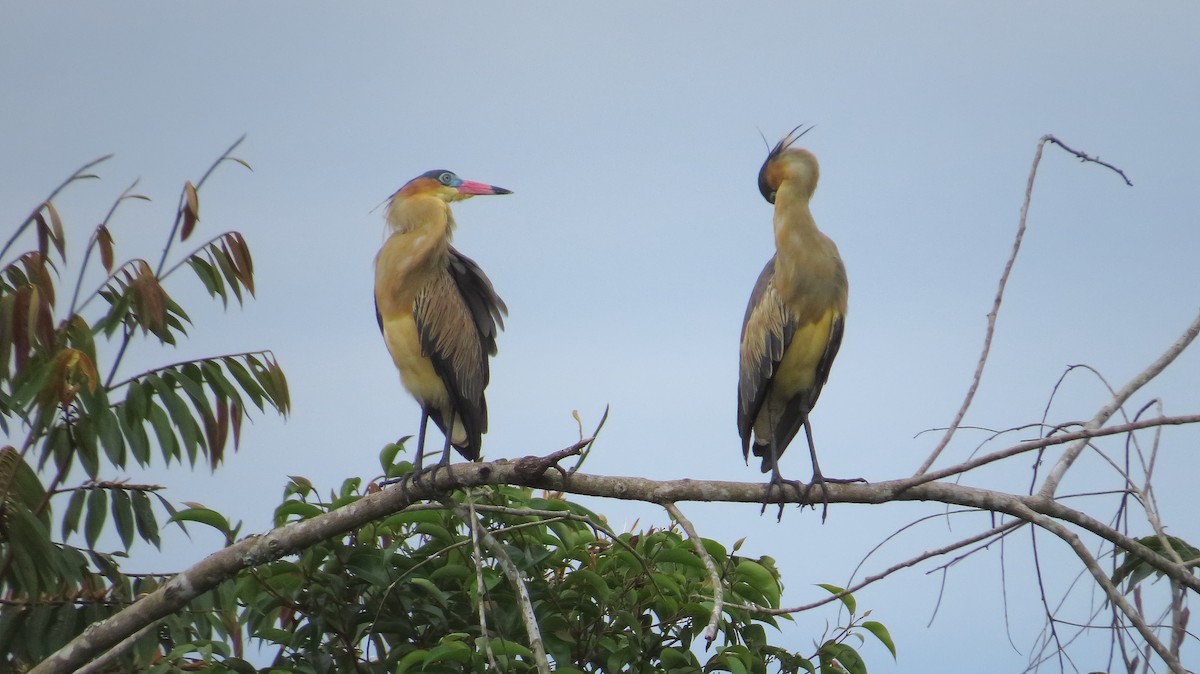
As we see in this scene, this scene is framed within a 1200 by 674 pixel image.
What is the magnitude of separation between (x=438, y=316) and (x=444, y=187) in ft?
1.74

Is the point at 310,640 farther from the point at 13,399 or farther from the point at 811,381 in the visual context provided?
the point at 811,381

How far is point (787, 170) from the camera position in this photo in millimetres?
3812

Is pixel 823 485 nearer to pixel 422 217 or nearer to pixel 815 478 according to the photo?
pixel 815 478

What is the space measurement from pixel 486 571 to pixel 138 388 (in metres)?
1.32

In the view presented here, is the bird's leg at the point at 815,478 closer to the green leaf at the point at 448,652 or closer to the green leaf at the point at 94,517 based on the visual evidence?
the green leaf at the point at 448,652

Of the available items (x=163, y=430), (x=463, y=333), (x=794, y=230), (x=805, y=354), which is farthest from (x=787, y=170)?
(x=163, y=430)

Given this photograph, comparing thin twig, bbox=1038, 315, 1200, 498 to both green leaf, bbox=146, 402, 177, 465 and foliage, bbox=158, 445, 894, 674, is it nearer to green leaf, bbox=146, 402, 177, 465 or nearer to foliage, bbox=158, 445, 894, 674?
foliage, bbox=158, 445, 894, 674

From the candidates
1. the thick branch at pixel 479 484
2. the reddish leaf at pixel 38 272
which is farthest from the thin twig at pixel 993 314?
the reddish leaf at pixel 38 272

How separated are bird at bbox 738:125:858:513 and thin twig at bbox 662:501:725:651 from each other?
931 millimetres

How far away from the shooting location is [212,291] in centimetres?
379

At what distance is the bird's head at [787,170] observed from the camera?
3.78 meters

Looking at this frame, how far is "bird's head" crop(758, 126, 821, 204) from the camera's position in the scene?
3.78m

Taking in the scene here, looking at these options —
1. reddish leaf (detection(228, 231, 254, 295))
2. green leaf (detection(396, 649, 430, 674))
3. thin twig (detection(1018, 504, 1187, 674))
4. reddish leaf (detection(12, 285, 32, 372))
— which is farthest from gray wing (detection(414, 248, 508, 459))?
thin twig (detection(1018, 504, 1187, 674))

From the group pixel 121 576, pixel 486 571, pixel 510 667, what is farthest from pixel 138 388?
pixel 510 667
